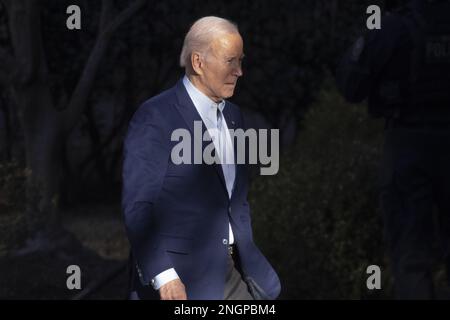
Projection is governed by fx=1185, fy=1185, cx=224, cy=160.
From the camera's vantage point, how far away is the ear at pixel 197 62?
16.4 ft

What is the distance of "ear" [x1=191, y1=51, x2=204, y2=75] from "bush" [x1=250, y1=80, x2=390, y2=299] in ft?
9.58

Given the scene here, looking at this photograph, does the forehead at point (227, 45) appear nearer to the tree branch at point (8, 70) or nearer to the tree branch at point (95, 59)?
the tree branch at point (95, 59)

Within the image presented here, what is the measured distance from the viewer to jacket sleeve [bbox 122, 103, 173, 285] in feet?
15.7

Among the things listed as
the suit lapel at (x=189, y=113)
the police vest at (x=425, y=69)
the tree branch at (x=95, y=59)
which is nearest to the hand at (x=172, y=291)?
the suit lapel at (x=189, y=113)

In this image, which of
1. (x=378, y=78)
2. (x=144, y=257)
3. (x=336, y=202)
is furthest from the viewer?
(x=336, y=202)

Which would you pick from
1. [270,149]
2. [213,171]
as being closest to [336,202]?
[270,149]

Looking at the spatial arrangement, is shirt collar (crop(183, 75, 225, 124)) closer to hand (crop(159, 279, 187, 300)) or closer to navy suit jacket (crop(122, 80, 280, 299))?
navy suit jacket (crop(122, 80, 280, 299))

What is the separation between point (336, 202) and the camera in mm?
7754

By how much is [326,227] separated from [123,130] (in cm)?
522

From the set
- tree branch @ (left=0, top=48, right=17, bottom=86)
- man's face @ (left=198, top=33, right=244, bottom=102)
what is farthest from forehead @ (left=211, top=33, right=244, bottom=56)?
tree branch @ (left=0, top=48, right=17, bottom=86)
